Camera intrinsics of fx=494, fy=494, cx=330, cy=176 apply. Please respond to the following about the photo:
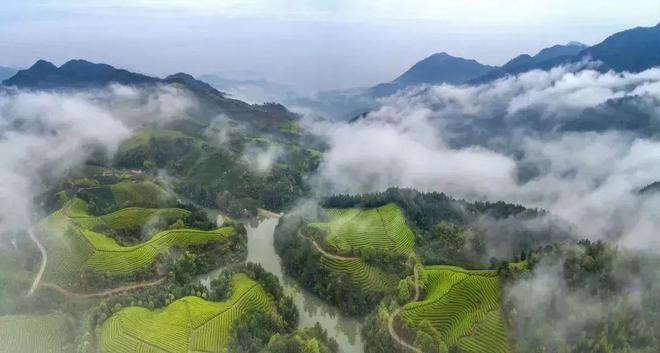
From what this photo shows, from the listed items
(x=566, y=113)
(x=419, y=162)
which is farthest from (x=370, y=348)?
(x=566, y=113)

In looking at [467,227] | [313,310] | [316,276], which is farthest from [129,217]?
[467,227]

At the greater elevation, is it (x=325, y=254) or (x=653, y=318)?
(x=653, y=318)

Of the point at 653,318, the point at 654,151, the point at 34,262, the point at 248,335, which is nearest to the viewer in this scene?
the point at 653,318

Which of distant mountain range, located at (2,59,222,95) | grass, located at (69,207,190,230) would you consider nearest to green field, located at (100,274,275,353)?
grass, located at (69,207,190,230)

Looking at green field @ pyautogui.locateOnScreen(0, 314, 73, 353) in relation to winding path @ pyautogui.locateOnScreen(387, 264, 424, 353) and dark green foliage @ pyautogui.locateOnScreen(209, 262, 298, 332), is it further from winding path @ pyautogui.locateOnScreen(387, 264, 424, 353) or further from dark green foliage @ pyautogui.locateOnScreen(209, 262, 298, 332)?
winding path @ pyautogui.locateOnScreen(387, 264, 424, 353)

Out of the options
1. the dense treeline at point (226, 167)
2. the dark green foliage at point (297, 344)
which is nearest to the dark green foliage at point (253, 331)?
the dark green foliage at point (297, 344)

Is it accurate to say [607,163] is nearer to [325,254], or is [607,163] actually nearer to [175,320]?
[325,254]
